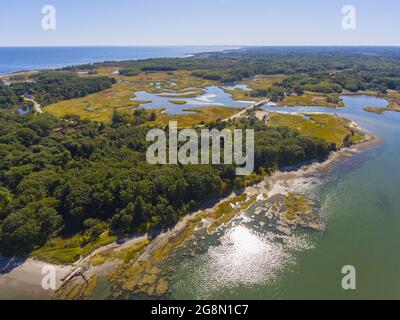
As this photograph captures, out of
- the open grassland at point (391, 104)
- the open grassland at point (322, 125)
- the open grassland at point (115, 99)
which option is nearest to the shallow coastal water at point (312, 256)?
the open grassland at point (322, 125)

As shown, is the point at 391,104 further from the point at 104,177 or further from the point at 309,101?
the point at 104,177

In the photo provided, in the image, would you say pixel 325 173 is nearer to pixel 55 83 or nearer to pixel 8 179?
pixel 8 179

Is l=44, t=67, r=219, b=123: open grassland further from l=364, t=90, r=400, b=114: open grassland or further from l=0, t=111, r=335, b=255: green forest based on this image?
l=364, t=90, r=400, b=114: open grassland

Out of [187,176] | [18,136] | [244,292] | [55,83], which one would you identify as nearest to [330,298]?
[244,292]

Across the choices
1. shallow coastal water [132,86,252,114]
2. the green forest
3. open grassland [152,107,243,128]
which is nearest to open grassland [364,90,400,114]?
shallow coastal water [132,86,252,114]

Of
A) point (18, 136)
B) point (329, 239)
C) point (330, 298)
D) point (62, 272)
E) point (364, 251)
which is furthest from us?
point (18, 136)

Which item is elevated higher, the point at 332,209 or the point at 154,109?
the point at 154,109

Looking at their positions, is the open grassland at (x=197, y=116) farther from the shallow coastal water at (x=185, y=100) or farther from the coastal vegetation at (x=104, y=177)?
the shallow coastal water at (x=185, y=100)
